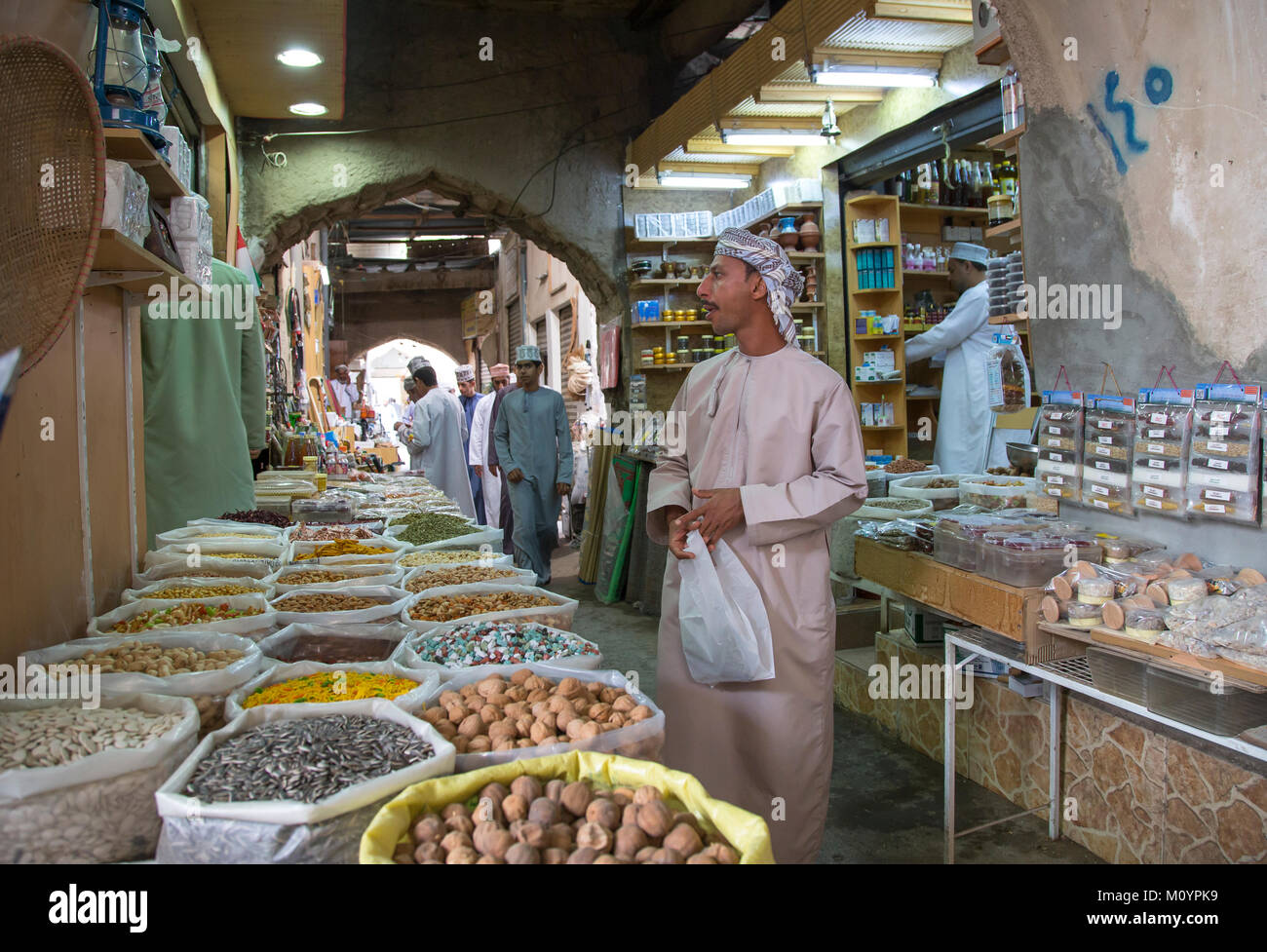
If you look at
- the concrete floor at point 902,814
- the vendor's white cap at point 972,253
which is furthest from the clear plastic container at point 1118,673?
the vendor's white cap at point 972,253

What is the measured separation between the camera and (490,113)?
23.3 ft

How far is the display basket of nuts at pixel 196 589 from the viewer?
7.84ft

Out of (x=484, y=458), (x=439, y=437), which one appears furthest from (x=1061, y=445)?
(x=484, y=458)

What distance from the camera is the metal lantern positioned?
1.95 metres

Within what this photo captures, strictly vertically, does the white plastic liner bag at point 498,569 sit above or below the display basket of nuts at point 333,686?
above

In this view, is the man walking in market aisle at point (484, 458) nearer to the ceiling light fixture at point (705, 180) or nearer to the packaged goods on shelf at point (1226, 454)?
the ceiling light fixture at point (705, 180)

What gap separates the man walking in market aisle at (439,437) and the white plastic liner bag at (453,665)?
236 inches

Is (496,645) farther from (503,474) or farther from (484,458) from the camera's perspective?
(484,458)

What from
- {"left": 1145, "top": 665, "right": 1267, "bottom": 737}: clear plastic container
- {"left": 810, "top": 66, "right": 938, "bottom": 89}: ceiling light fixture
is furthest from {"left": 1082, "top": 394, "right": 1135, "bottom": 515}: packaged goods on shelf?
{"left": 810, "top": 66, "right": 938, "bottom": 89}: ceiling light fixture

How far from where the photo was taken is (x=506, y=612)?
2.21 m

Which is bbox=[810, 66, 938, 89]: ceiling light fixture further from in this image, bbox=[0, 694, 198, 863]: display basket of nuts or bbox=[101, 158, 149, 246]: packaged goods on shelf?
bbox=[0, 694, 198, 863]: display basket of nuts
